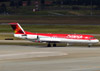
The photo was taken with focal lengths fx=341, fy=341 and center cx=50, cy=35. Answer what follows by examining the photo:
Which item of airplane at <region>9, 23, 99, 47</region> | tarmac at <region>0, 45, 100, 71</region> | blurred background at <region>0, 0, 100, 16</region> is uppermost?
blurred background at <region>0, 0, 100, 16</region>

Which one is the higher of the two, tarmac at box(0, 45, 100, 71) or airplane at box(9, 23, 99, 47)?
airplane at box(9, 23, 99, 47)

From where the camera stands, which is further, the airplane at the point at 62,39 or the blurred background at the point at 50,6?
the blurred background at the point at 50,6

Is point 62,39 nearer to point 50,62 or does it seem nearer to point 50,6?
point 50,62

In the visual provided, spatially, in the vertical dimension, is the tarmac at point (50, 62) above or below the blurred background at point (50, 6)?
below

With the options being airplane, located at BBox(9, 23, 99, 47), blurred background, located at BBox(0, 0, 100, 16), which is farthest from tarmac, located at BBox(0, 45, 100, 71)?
blurred background, located at BBox(0, 0, 100, 16)

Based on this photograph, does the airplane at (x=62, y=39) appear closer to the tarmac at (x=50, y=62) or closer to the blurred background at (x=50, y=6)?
the tarmac at (x=50, y=62)

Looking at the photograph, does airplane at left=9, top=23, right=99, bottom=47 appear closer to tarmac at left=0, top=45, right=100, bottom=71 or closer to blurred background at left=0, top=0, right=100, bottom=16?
tarmac at left=0, top=45, right=100, bottom=71

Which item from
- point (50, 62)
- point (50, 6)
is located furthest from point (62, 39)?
point (50, 6)

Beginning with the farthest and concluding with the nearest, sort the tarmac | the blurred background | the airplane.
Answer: the blurred background, the airplane, the tarmac

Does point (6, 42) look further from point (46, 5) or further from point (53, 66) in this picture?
point (46, 5)

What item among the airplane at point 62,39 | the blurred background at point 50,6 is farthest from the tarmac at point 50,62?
the blurred background at point 50,6

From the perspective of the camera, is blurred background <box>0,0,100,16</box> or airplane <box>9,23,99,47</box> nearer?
airplane <box>9,23,99,47</box>

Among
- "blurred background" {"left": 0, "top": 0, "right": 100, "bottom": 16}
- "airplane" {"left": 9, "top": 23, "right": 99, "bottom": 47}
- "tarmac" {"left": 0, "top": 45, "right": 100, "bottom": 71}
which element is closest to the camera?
"tarmac" {"left": 0, "top": 45, "right": 100, "bottom": 71}

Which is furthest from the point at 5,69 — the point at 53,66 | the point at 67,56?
the point at 67,56
